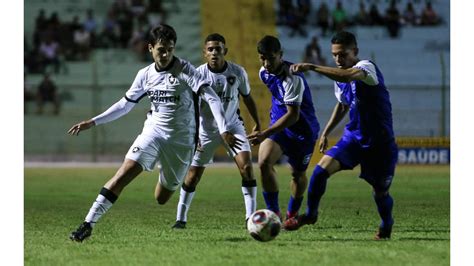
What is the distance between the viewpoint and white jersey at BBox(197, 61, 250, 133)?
9.66m

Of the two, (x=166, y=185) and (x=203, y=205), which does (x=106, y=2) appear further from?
(x=166, y=185)

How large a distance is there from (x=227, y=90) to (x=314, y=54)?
57.0 feet

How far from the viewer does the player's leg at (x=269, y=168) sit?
372 inches

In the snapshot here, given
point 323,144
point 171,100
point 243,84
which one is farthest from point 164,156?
point 323,144

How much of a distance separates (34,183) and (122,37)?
1239 cm

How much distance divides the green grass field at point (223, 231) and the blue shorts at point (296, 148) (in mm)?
730

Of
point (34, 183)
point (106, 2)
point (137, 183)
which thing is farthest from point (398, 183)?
point (106, 2)

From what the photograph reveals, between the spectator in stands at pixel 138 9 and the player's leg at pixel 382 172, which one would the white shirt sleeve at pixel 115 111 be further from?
the spectator in stands at pixel 138 9

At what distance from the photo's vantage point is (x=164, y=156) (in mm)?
8766

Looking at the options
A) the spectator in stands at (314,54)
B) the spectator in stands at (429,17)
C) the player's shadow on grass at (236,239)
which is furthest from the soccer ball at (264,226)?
the spectator in stands at (429,17)

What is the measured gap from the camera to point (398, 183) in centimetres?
1664

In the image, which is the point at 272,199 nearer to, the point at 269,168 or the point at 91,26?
the point at 269,168

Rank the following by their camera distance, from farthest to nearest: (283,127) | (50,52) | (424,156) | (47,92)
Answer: (50,52), (47,92), (424,156), (283,127)

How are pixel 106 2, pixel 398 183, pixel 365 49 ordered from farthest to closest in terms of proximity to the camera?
1. pixel 106 2
2. pixel 365 49
3. pixel 398 183
